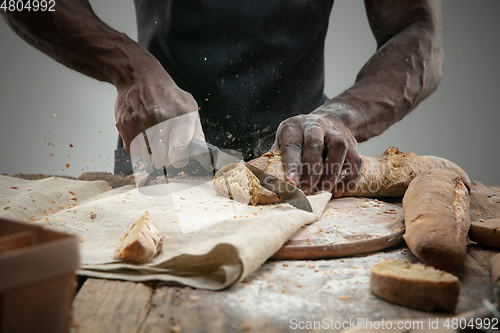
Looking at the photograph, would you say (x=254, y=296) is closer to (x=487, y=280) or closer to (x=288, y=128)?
(x=487, y=280)

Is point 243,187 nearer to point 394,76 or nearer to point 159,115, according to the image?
point 159,115

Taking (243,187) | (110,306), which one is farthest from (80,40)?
(110,306)

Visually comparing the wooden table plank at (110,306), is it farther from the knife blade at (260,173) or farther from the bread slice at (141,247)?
the knife blade at (260,173)

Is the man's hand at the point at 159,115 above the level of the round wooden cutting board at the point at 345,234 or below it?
above

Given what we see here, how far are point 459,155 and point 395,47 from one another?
576 centimetres

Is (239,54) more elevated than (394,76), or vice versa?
(239,54)

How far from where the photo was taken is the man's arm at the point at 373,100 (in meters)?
1.96

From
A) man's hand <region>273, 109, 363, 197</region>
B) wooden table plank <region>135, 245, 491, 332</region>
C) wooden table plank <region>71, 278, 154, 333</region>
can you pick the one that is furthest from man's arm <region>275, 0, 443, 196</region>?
wooden table plank <region>71, 278, 154, 333</region>

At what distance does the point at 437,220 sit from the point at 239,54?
216 centimetres

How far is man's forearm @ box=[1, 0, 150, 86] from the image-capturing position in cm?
214

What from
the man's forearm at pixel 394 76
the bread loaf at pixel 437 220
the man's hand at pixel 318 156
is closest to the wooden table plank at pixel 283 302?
the bread loaf at pixel 437 220

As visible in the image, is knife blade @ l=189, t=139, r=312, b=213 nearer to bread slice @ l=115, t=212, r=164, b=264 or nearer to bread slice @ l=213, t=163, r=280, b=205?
bread slice @ l=213, t=163, r=280, b=205

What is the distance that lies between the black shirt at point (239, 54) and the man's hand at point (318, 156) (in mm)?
913

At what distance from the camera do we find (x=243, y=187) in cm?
183
